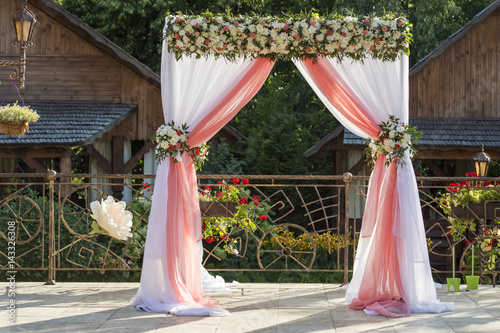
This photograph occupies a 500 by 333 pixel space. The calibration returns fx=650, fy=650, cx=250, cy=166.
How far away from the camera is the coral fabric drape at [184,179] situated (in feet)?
19.9

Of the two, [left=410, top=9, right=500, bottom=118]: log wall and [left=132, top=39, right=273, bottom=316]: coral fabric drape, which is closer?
[left=132, top=39, right=273, bottom=316]: coral fabric drape

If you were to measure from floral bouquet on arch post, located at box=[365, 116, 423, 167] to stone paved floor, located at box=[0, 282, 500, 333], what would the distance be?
1478 millimetres

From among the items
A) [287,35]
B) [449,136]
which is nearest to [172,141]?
[287,35]

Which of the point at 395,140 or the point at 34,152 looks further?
the point at 34,152

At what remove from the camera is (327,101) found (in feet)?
21.2

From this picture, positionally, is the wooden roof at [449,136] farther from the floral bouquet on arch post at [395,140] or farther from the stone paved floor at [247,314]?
the stone paved floor at [247,314]

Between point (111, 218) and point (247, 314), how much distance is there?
186cm

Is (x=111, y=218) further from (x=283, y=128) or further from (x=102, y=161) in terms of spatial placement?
(x=283, y=128)

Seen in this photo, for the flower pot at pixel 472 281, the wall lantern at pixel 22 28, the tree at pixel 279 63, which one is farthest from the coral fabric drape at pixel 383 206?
the tree at pixel 279 63

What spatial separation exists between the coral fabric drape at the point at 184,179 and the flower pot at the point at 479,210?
3.20 meters

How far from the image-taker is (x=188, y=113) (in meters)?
6.30

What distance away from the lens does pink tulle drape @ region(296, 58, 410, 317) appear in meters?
6.08

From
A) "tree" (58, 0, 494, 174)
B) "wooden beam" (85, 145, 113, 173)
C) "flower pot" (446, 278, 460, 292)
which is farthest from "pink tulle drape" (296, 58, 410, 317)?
"tree" (58, 0, 494, 174)

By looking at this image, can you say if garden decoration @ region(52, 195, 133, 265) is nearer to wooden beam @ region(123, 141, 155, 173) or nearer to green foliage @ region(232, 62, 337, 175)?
wooden beam @ region(123, 141, 155, 173)
